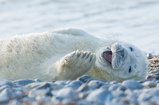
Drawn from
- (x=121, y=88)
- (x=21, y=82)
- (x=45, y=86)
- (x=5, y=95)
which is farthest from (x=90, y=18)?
(x=5, y=95)

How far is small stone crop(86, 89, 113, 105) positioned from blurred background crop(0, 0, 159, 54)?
15.2 feet

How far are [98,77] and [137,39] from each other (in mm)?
4438

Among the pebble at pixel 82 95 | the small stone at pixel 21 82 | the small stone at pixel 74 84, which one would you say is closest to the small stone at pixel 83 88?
the pebble at pixel 82 95

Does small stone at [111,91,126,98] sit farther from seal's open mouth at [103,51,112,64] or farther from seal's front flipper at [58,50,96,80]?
seal's open mouth at [103,51,112,64]

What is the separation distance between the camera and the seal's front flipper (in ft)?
13.2

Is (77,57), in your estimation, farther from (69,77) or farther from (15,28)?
(15,28)

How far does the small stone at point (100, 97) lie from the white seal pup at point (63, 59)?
3.39 feet

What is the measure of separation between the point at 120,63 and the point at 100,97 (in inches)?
53.1

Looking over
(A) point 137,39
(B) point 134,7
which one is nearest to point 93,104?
(A) point 137,39

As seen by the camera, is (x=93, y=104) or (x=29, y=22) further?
(x=29, y=22)

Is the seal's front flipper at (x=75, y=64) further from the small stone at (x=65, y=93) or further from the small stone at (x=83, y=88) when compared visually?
the small stone at (x=65, y=93)

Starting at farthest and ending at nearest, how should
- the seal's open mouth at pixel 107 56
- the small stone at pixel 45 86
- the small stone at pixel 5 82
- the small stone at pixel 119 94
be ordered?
the seal's open mouth at pixel 107 56 < the small stone at pixel 5 82 < the small stone at pixel 45 86 < the small stone at pixel 119 94

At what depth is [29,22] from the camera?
1146 cm

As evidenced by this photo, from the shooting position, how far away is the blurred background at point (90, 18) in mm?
9297
